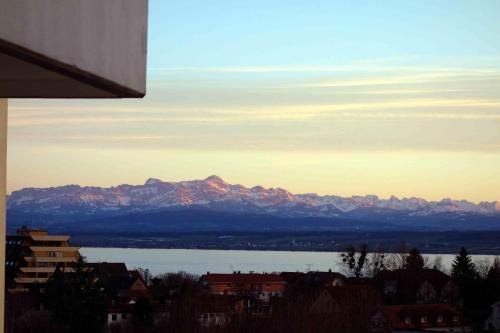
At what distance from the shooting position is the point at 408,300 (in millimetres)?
81250

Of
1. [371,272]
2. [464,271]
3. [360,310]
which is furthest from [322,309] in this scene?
[371,272]

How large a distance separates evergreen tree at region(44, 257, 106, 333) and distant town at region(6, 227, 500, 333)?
0.17ft

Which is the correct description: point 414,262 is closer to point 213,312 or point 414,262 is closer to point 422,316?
point 422,316

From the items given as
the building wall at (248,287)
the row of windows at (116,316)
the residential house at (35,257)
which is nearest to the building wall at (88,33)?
the row of windows at (116,316)

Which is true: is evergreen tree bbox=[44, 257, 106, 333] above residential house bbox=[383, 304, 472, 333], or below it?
above

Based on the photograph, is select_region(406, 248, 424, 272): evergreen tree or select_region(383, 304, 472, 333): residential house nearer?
select_region(383, 304, 472, 333): residential house

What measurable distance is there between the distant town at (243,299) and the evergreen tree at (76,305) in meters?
0.05

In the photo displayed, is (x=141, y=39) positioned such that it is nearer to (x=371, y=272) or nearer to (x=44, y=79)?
(x=44, y=79)

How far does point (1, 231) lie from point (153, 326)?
5214cm

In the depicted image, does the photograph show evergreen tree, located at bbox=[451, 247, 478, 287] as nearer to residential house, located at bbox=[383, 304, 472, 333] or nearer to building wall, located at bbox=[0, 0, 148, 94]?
residential house, located at bbox=[383, 304, 472, 333]

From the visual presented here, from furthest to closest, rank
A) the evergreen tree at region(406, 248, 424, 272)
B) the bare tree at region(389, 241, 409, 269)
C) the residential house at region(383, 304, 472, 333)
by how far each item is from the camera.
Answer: the bare tree at region(389, 241, 409, 269), the evergreen tree at region(406, 248, 424, 272), the residential house at region(383, 304, 472, 333)

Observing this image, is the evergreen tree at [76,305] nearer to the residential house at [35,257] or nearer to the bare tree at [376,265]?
the residential house at [35,257]

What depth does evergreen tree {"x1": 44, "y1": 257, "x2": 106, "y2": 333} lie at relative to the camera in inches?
2095

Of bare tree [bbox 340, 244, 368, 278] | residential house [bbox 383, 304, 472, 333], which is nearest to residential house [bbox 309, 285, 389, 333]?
residential house [bbox 383, 304, 472, 333]
